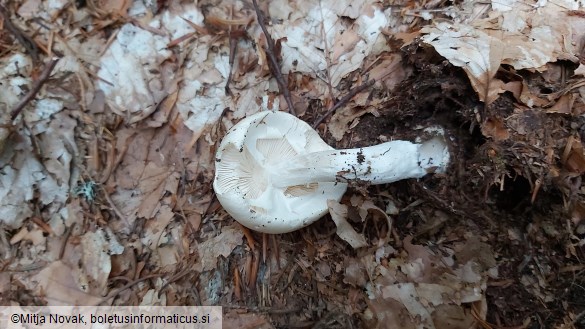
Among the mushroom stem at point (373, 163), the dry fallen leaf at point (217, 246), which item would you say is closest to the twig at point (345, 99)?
the mushroom stem at point (373, 163)

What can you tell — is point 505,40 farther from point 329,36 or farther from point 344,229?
point 344,229

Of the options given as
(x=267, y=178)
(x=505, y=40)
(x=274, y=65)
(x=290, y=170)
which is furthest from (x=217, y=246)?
(x=505, y=40)

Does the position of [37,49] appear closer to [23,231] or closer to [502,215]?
[23,231]

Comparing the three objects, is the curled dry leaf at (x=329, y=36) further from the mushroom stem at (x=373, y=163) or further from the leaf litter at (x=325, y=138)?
the mushroom stem at (x=373, y=163)

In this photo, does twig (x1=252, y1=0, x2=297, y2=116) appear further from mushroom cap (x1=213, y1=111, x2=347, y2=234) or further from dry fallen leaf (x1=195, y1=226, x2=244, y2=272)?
dry fallen leaf (x1=195, y1=226, x2=244, y2=272)

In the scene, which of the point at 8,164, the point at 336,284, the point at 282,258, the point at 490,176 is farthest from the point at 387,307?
the point at 8,164

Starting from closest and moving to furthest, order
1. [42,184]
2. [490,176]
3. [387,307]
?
[490,176], [387,307], [42,184]
